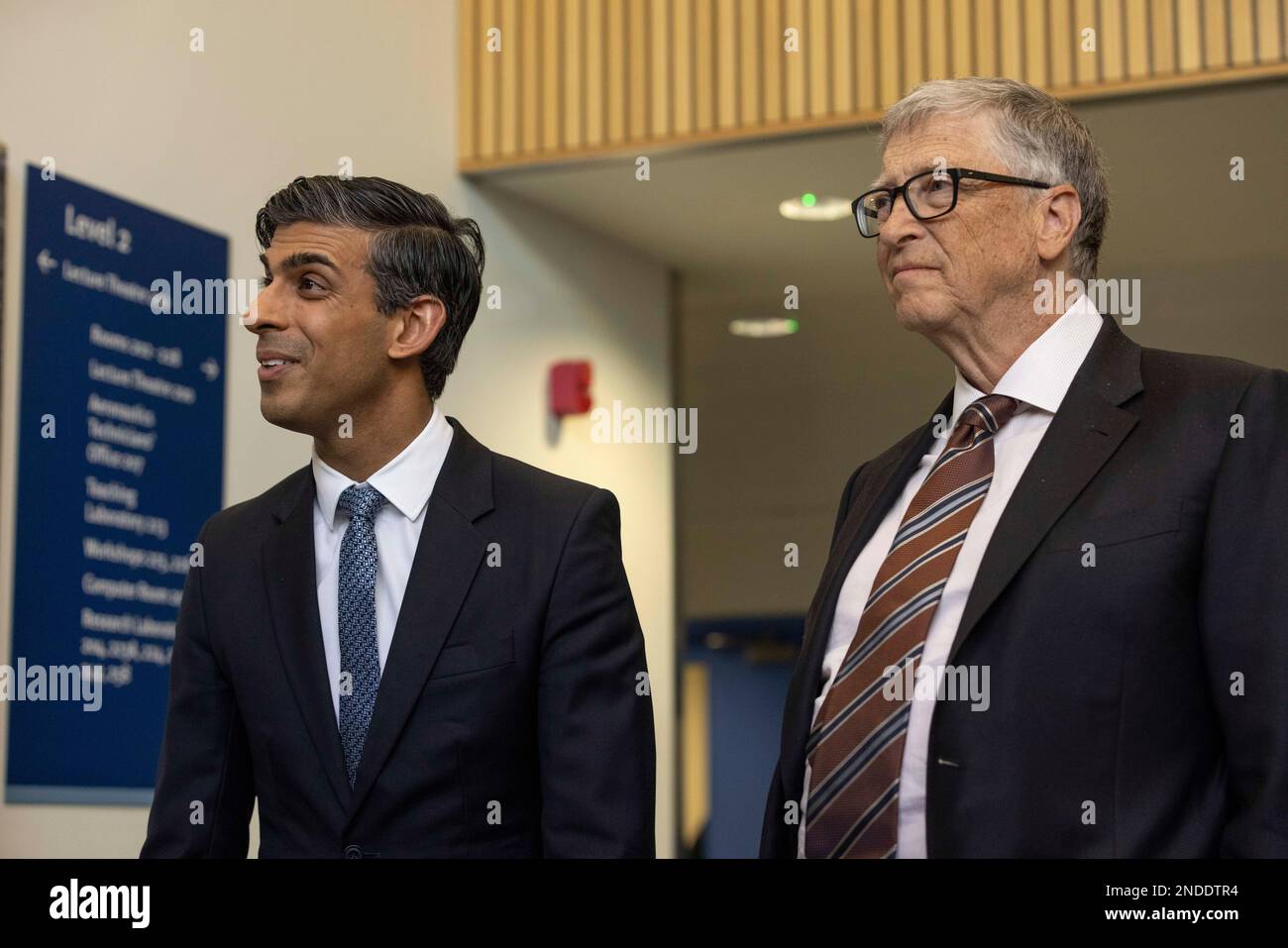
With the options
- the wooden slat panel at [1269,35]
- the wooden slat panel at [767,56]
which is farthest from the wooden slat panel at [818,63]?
the wooden slat panel at [1269,35]

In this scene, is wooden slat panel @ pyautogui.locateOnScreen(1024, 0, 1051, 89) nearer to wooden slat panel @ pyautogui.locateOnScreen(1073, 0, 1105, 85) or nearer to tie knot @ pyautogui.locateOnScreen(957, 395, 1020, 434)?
wooden slat panel @ pyautogui.locateOnScreen(1073, 0, 1105, 85)

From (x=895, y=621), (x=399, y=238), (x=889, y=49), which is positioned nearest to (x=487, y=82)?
(x=889, y=49)

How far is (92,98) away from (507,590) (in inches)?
101

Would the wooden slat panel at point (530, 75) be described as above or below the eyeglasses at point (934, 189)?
above

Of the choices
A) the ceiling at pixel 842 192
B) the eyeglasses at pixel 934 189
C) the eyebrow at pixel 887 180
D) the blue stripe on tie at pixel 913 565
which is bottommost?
the blue stripe on tie at pixel 913 565

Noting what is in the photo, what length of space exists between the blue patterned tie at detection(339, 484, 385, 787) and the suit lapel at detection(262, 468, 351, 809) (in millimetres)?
27

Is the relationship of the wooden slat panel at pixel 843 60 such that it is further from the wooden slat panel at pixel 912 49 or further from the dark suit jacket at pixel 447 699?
the dark suit jacket at pixel 447 699

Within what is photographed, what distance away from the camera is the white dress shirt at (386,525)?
7.71 feet

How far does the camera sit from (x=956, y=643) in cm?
203

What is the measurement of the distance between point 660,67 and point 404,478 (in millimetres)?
3317

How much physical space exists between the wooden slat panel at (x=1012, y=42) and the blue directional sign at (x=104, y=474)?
2334 mm

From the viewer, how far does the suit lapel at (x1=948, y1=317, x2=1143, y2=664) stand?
80.4 inches

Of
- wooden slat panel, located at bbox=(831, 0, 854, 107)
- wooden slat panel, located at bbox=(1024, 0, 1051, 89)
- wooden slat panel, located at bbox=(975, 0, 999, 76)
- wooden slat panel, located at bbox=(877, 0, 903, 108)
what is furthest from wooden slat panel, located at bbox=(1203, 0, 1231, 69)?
wooden slat panel, located at bbox=(831, 0, 854, 107)
